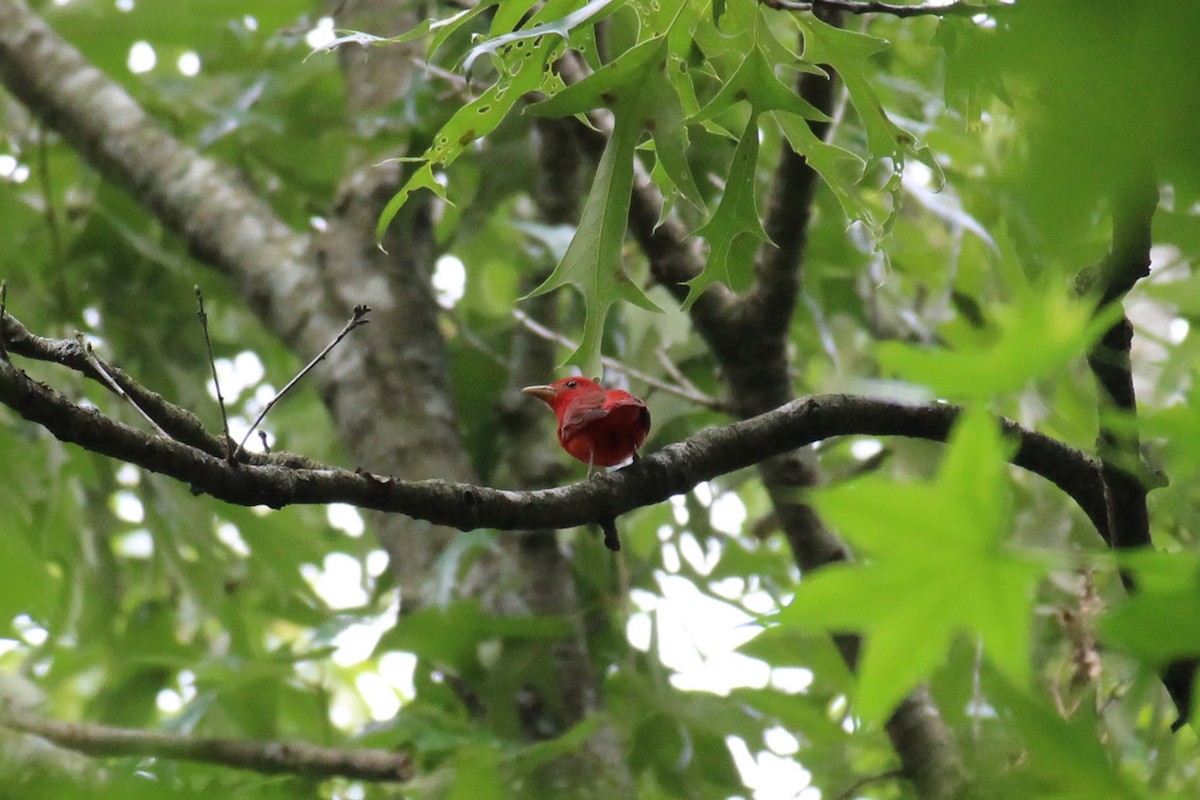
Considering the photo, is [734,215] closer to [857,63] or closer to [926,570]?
[857,63]

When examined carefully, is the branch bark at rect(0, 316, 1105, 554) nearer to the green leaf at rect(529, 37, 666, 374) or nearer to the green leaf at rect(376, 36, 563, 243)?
the green leaf at rect(529, 37, 666, 374)

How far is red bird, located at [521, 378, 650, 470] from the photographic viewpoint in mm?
2814

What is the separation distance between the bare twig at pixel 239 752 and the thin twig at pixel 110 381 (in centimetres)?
194

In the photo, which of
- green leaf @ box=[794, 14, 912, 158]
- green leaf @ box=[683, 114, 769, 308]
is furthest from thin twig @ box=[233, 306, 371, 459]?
green leaf @ box=[794, 14, 912, 158]

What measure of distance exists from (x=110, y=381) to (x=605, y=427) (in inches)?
→ 55.4

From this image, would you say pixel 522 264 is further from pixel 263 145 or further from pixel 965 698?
pixel 965 698

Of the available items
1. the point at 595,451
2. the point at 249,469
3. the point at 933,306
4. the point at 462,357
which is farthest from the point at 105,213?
the point at 249,469

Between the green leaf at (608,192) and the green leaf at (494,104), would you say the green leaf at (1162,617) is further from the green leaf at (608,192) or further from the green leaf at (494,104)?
the green leaf at (494,104)

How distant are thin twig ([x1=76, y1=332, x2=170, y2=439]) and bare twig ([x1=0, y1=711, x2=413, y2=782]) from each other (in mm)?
1943

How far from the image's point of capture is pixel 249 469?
5.23 feet

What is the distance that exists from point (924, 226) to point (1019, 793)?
4.30 meters

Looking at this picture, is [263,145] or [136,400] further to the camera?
[263,145]

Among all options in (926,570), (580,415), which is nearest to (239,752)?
(580,415)

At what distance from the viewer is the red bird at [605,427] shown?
2.81m
